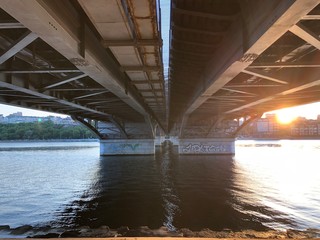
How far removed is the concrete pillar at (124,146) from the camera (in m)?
61.5

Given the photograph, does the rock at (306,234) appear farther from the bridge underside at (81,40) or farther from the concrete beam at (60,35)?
the concrete beam at (60,35)

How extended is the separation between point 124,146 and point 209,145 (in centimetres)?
1699

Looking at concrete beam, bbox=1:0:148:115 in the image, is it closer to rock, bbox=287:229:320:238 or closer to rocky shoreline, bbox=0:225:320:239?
rocky shoreline, bbox=0:225:320:239

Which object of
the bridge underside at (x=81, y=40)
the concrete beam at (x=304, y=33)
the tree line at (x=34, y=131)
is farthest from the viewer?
the tree line at (x=34, y=131)

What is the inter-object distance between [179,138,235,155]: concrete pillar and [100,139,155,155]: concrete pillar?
27.4 feet

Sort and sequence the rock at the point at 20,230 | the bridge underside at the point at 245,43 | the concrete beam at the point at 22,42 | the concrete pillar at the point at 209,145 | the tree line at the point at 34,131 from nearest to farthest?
the bridge underside at the point at 245,43 < the concrete beam at the point at 22,42 < the rock at the point at 20,230 < the concrete pillar at the point at 209,145 < the tree line at the point at 34,131

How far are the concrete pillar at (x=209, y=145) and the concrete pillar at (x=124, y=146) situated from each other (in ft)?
27.4

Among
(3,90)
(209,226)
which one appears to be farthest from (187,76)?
(3,90)

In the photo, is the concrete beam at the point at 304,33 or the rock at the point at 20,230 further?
the rock at the point at 20,230

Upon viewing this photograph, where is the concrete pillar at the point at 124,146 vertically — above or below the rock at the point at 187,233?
above

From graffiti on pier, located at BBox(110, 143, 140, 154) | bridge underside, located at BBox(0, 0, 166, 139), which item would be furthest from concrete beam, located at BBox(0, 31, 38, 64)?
graffiti on pier, located at BBox(110, 143, 140, 154)

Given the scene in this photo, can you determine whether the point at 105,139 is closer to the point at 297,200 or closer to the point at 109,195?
the point at 109,195

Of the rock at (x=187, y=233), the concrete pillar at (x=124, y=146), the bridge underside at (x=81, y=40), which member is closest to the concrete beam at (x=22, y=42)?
the bridge underside at (x=81, y=40)

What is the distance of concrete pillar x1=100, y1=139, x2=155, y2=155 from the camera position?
202ft
